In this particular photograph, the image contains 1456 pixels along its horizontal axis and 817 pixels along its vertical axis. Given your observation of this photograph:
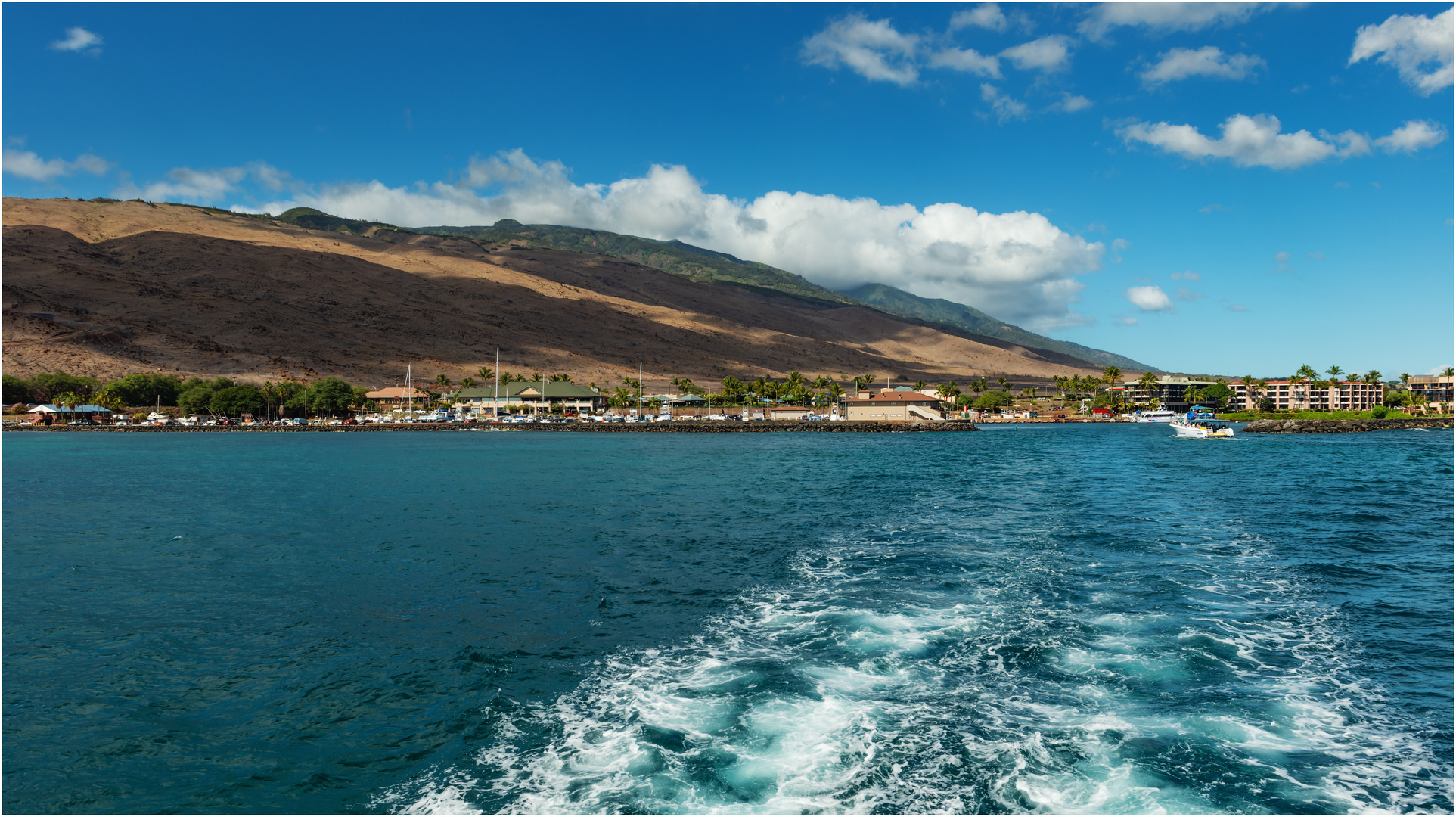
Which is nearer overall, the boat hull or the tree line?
the boat hull

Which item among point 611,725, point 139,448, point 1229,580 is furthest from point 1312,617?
point 139,448

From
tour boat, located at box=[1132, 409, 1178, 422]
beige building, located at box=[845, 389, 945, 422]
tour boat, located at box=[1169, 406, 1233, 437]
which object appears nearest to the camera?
tour boat, located at box=[1169, 406, 1233, 437]

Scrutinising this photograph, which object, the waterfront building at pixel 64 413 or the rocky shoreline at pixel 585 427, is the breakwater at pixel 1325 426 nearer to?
the rocky shoreline at pixel 585 427

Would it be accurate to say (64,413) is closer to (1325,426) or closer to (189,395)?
(189,395)

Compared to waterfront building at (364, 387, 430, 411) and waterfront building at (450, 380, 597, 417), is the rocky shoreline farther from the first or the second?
waterfront building at (364, 387, 430, 411)

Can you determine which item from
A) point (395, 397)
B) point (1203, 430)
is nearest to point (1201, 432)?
point (1203, 430)

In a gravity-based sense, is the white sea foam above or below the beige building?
below

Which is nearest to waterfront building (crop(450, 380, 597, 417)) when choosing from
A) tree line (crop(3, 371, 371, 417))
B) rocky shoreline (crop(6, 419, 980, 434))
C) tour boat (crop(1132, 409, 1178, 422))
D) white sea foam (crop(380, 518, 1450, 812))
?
tree line (crop(3, 371, 371, 417))
